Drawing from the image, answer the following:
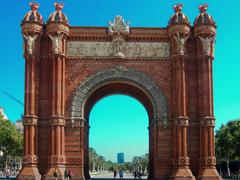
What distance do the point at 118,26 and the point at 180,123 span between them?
25.8 ft

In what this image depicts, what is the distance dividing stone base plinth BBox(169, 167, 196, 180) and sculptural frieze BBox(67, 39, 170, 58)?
25.4 feet

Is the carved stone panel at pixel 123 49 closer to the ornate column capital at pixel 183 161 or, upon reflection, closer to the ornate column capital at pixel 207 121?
the ornate column capital at pixel 207 121

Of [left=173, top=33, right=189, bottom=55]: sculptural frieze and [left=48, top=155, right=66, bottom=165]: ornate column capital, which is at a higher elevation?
[left=173, top=33, right=189, bottom=55]: sculptural frieze

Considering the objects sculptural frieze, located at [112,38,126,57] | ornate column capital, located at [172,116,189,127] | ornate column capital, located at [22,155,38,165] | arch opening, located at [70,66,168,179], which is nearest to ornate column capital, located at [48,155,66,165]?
ornate column capital, located at [22,155,38,165]

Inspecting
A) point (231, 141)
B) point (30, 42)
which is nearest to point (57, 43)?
point (30, 42)

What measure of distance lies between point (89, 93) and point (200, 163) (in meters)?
8.67

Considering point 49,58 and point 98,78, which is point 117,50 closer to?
point 98,78

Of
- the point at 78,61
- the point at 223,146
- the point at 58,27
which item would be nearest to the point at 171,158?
the point at 78,61

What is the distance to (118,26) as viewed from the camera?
3036 centimetres

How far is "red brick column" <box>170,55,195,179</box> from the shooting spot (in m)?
28.1

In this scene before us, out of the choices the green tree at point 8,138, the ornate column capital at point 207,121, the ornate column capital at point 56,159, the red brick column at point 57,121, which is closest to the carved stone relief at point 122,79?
the red brick column at point 57,121

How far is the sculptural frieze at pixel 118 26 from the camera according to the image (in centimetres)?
3025

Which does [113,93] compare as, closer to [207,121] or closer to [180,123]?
[180,123]

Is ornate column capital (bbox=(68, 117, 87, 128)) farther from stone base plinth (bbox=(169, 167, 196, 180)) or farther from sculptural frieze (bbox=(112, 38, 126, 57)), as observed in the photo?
stone base plinth (bbox=(169, 167, 196, 180))
